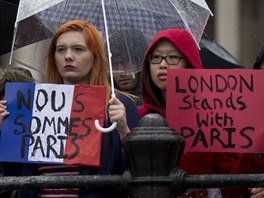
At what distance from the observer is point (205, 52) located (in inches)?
388

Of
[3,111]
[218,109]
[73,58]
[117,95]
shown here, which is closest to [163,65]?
[117,95]

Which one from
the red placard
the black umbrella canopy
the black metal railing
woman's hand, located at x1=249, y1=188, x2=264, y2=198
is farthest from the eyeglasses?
A: the black umbrella canopy

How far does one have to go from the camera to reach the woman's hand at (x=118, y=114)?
14.5 feet

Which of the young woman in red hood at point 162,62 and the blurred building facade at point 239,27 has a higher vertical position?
the blurred building facade at point 239,27

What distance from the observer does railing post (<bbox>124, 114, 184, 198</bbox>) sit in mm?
3705

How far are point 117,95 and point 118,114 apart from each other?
0.38 meters

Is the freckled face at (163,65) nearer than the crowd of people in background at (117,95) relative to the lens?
No

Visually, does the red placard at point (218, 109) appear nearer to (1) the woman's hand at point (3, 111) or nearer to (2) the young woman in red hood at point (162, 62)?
(2) the young woman in red hood at point (162, 62)

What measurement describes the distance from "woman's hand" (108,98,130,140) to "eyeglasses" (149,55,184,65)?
0.65 metres

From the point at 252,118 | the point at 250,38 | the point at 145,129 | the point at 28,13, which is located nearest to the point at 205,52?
the point at 28,13

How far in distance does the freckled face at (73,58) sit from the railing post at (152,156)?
1087 mm

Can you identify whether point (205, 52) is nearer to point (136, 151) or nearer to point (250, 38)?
point (136, 151)

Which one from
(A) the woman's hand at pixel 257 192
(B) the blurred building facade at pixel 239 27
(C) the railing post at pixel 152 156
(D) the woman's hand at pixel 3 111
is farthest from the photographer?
(B) the blurred building facade at pixel 239 27

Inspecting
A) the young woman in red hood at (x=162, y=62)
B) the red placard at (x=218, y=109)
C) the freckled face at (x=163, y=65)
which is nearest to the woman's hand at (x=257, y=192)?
the young woman in red hood at (x=162, y=62)
